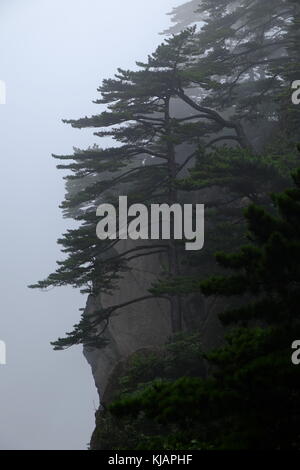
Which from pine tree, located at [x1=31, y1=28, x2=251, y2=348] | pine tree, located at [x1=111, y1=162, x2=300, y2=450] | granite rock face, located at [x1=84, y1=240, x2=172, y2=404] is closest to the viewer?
pine tree, located at [x1=111, y1=162, x2=300, y2=450]

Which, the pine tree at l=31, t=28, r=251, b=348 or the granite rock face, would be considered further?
the granite rock face

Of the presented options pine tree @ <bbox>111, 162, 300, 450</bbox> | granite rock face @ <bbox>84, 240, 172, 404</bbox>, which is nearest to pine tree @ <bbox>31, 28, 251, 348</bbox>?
granite rock face @ <bbox>84, 240, 172, 404</bbox>

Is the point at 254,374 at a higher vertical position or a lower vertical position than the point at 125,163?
lower

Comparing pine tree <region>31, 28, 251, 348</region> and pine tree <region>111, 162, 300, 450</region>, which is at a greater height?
pine tree <region>31, 28, 251, 348</region>

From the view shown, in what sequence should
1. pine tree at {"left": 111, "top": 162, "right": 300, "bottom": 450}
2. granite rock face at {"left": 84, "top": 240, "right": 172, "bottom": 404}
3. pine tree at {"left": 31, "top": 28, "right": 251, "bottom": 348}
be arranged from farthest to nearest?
granite rock face at {"left": 84, "top": 240, "right": 172, "bottom": 404}, pine tree at {"left": 31, "top": 28, "right": 251, "bottom": 348}, pine tree at {"left": 111, "top": 162, "right": 300, "bottom": 450}

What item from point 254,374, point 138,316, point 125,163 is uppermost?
point 125,163

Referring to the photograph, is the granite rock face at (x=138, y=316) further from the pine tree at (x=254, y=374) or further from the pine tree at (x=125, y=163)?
the pine tree at (x=254, y=374)

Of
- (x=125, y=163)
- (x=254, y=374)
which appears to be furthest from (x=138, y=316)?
(x=254, y=374)

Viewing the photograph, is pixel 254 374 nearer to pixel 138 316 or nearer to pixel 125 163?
pixel 125 163

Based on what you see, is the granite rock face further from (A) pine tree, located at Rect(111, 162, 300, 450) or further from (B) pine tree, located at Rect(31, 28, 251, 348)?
(A) pine tree, located at Rect(111, 162, 300, 450)

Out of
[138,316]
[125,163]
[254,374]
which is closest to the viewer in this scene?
[254,374]

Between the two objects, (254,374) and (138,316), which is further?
(138,316)

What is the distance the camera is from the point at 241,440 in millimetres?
5461

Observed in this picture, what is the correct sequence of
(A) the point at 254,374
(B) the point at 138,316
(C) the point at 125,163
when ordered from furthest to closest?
(B) the point at 138,316, (C) the point at 125,163, (A) the point at 254,374
